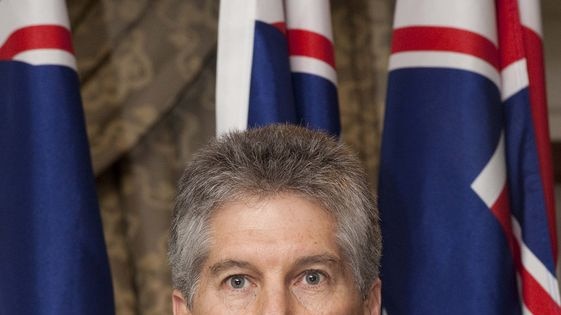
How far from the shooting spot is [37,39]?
241 cm

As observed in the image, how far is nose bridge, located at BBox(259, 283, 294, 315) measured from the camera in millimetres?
1802

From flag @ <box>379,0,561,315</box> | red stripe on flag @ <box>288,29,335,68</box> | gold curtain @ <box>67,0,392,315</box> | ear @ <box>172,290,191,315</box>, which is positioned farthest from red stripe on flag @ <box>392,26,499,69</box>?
ear @ <box>172,290,191,315</box>

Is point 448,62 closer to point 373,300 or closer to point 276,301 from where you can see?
point 373,300

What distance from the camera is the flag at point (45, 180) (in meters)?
2.35

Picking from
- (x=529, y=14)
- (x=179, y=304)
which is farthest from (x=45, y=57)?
(x=529, y=14)

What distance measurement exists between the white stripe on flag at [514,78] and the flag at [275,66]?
0.37m

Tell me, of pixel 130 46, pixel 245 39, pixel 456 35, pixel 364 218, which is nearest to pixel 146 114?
Answer: pixel 130 46

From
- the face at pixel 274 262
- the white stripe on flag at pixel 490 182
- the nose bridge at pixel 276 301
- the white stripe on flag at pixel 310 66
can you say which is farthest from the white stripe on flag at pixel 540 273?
the nose bridge at pixel 276 301

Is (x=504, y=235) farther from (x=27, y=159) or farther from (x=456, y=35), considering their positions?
(x=27, y=159)

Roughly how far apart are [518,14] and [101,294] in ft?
3.45

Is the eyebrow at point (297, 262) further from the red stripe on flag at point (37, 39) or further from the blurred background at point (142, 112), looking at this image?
the blurred background at point (142, 112)

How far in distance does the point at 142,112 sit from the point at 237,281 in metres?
1.00

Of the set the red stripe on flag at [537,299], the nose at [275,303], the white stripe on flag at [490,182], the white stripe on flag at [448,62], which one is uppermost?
the white stripe on flag at [448,62]

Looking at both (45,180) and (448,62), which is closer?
(45,180)
